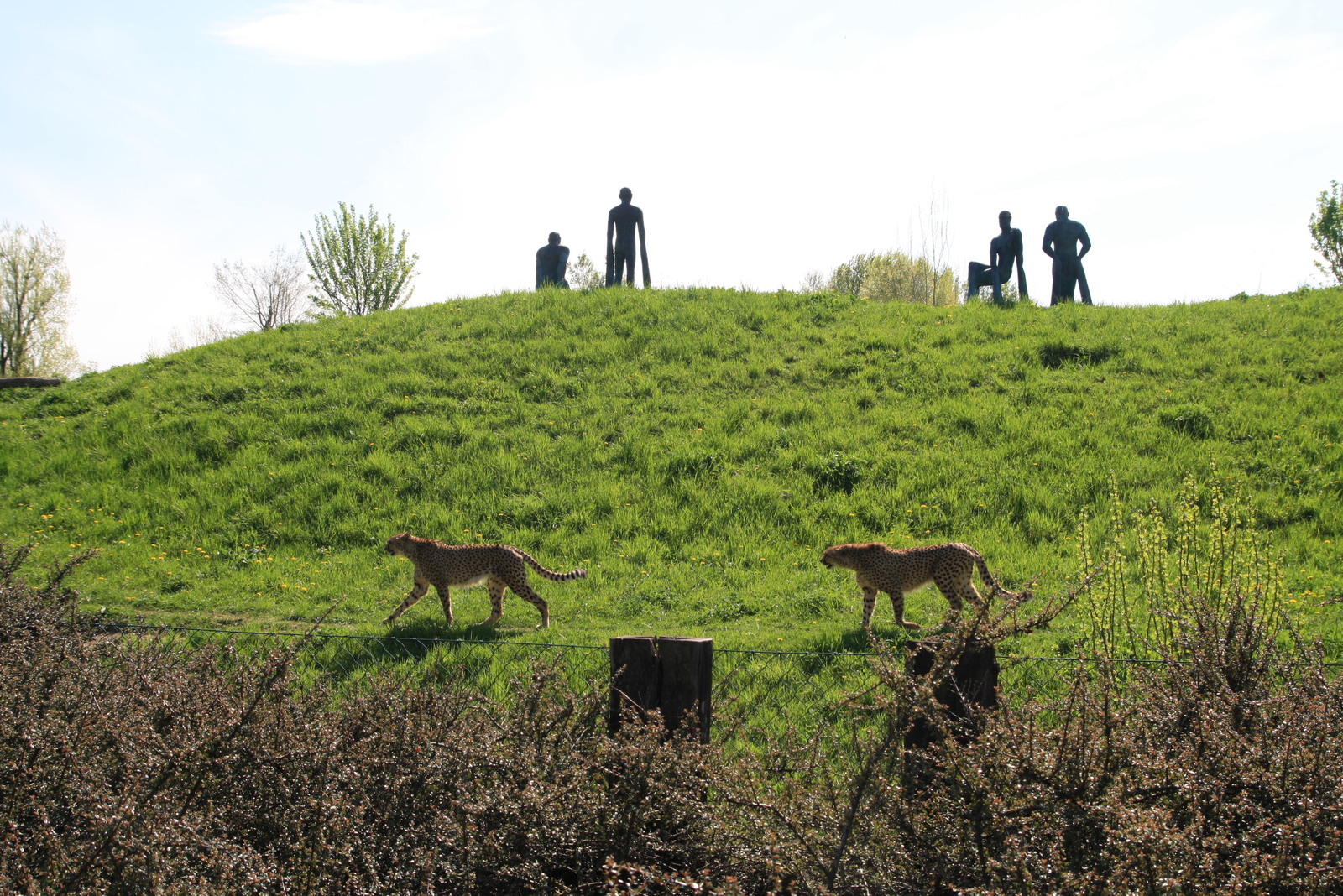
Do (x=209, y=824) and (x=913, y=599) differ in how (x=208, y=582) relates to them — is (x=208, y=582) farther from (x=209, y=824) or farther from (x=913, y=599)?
(x=913, y=599)

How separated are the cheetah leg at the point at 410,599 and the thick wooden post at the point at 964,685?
6261mm

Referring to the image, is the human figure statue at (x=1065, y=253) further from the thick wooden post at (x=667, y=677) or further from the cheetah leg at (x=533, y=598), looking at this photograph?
the thick wooden post at (x=667, y=677)

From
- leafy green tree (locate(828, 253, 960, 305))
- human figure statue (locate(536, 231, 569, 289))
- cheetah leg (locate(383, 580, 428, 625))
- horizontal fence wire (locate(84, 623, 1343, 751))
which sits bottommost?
horizontal fence wire (locate(84, 623, 1343, 751))

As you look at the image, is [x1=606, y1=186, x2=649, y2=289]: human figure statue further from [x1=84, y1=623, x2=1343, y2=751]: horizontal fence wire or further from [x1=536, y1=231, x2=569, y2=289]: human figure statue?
[x1=84, y1=623, x2=1343, y2=751]: horizontal fence wire

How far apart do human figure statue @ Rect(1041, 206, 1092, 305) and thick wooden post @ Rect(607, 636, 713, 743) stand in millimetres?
19208

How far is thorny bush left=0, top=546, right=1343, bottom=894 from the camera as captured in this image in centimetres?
322

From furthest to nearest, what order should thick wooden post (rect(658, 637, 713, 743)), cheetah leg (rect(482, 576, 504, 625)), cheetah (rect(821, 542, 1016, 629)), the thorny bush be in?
1. cheetah leg (rect(482, 576, 504, 625))
2. cheetah (rect(821, 542, 1016, 629))
3. thick wooden post (rect(658, 637, 713, 743))
4. the thorny bush

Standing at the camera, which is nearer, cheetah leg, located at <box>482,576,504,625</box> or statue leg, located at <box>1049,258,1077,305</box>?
cheetah leg, located at <box>482,576,504,625</box>

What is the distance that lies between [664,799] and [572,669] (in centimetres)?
300

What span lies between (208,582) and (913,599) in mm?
8646

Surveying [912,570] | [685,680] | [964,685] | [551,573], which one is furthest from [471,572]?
[964,685]

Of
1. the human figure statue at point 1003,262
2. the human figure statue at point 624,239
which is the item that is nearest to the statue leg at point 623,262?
the human figure statue at point 624,239

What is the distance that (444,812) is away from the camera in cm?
363

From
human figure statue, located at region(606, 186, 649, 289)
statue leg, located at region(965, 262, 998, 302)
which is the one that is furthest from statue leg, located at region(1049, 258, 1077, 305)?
human figure statue, located at region(606, 186, 649, 289)
